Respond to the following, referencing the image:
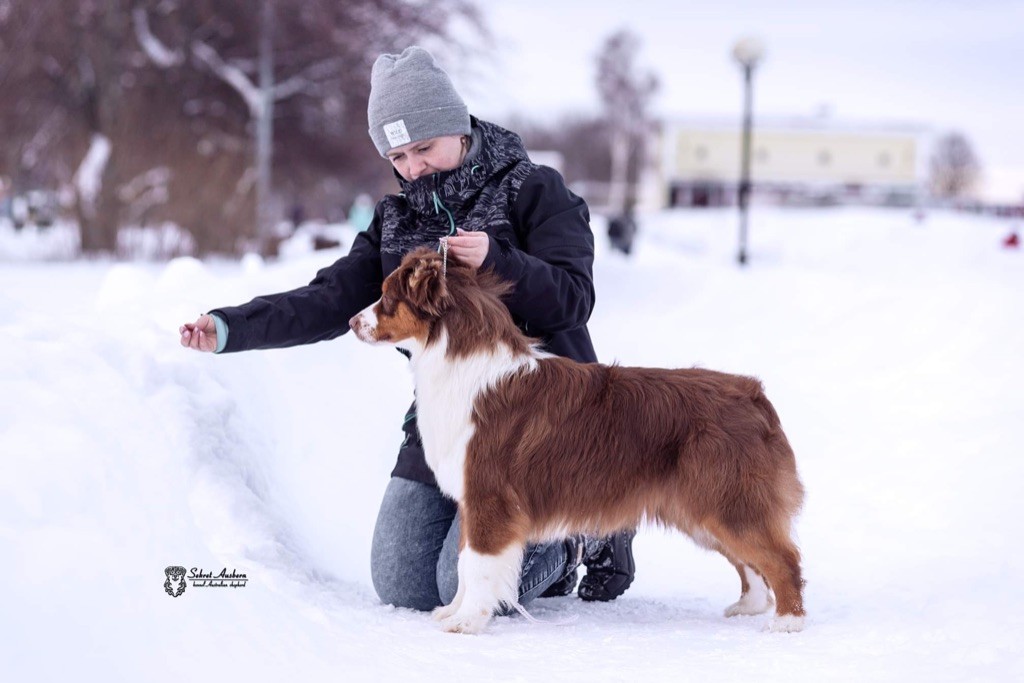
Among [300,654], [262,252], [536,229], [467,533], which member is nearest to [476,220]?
[536,229]

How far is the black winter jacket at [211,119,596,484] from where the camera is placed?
13.6ft

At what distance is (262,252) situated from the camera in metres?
19.5

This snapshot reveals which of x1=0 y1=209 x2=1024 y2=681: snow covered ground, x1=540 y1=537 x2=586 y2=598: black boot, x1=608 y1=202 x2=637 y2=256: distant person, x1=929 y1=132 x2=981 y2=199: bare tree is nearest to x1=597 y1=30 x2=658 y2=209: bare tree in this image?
x1=608 y1=202 x2=637 y2=256: distant person

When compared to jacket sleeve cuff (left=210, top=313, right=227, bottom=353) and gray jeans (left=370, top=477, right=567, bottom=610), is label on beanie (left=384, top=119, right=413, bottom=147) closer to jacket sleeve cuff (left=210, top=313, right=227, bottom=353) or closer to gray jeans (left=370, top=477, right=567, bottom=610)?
jacket sleeve cuff (left=210, top=313, right=227, bottom=353)

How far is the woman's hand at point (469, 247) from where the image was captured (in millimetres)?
3766

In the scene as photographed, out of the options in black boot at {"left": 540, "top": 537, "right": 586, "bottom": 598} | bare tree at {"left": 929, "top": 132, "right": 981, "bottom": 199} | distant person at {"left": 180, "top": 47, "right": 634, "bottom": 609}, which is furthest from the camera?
bare tree at {"left": 929, "top": 132, "right": 981, "bottom": 199}

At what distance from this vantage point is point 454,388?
395 centimetres

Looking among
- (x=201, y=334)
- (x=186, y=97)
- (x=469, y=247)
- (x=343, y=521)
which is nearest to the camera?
(x=469, y=247)

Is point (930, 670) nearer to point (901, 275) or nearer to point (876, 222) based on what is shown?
point (901, 275)

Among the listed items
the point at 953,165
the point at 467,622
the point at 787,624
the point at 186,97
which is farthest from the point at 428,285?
the point at 953,165

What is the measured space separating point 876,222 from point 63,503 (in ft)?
126
